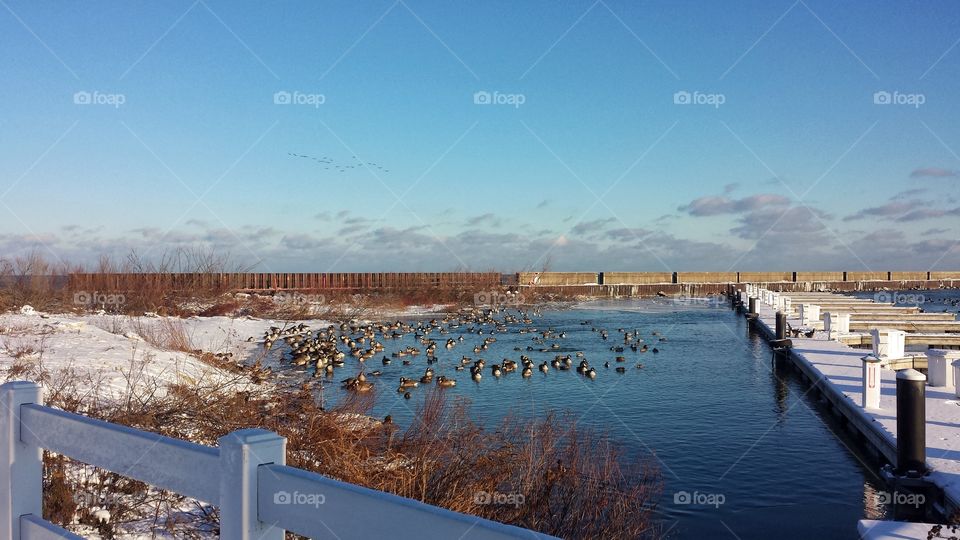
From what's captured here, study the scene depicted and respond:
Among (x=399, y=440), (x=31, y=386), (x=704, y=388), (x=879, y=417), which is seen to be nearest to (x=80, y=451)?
(x=31, y=386)

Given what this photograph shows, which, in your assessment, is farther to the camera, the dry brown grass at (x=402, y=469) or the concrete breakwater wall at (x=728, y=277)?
the concrete breakwater wall at (x=728, y=277)

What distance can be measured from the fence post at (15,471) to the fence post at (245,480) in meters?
1.86

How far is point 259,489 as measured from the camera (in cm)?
220

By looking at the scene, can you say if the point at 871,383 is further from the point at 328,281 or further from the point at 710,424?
the point at 328,281

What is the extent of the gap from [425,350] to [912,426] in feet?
58.9

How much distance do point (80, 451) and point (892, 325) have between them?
28734 mm

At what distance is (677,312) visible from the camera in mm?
48250

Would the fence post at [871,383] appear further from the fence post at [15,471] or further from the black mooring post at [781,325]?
the fence post at [15,471]

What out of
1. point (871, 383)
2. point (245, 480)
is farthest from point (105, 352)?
point (245, 480)

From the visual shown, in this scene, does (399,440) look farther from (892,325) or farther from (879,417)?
(892,325)

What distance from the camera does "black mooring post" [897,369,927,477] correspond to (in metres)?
8.82

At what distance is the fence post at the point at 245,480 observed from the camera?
219 centimetres

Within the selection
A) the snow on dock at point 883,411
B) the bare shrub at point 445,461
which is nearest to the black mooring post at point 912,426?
the snow on dock at point 883,411

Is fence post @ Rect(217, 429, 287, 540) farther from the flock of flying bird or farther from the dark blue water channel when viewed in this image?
the flock of flying bird
